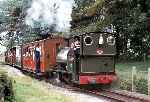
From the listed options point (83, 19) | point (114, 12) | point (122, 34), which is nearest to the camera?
point (114, 12)

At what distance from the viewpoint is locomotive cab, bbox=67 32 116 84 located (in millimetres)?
21266

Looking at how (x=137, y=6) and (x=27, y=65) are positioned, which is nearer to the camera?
(x=137, y=6)

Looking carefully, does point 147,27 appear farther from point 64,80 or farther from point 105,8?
Answer: point 64,80

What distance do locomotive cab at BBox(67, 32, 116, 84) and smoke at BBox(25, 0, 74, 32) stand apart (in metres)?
6.54

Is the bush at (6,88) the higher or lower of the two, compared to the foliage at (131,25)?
lower

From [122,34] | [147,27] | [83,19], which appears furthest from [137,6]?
[83,19]

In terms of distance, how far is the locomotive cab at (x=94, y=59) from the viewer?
21266 mm

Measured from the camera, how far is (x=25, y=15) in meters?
43.5

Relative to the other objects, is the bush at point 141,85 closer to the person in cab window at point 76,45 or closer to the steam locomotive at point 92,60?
the steam locomotive at point 92,60

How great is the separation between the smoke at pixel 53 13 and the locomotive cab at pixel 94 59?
6.54 meters

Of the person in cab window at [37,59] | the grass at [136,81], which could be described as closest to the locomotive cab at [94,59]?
the grass at [136,81]

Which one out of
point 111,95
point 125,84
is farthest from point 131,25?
point 111,95

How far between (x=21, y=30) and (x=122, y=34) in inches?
699

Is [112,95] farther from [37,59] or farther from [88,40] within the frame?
[37,59]
